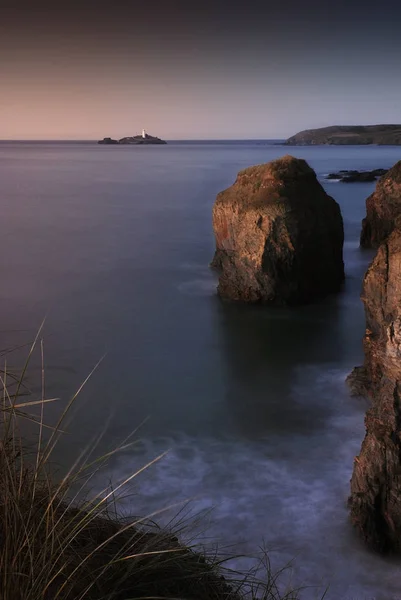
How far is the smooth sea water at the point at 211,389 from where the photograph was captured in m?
7.53

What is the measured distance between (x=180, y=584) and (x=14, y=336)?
11.4 metres

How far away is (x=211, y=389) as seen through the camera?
11.4 meters

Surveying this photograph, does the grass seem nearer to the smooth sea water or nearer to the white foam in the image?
the white foam

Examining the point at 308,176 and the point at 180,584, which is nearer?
the point at 180,584

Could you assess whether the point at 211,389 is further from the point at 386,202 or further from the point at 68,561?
the point at 68,561

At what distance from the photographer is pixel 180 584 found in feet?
10.6

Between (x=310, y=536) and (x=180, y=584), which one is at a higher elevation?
(x=180, y=584)

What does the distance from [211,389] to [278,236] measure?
15.8ft

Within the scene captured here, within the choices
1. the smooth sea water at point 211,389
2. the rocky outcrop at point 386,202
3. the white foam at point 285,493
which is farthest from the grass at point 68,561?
the rocky outcrop at point 386,202

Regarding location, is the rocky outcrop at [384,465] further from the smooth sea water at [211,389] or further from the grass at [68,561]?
the grass at [68,561]

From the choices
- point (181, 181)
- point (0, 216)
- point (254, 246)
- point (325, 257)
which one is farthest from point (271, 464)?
point (181, 181)

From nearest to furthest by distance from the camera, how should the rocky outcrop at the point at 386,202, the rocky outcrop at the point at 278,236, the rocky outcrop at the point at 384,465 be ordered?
the rocky outcrop at the point at 384,465 → the rocky outcrop at the point at 278,236 → the rocky outcrop at the point at 386,202

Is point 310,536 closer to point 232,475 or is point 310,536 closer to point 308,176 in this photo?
point 232,475

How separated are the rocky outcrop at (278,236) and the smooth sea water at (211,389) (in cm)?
56
